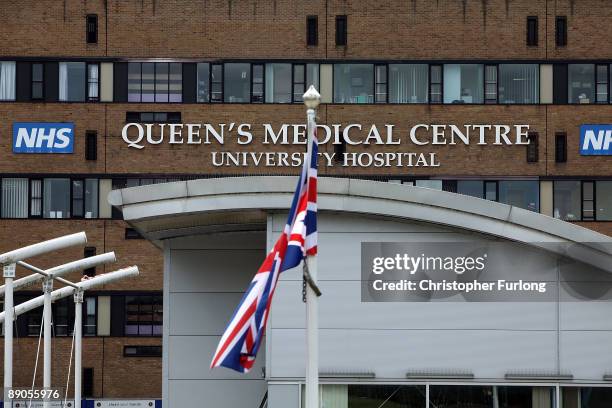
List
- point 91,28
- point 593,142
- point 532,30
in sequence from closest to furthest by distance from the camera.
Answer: point 593,142 < point 532,30 < point 91,28

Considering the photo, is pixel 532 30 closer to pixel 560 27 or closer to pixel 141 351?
pixel 560 27

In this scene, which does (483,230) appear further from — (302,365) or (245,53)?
(245,53)

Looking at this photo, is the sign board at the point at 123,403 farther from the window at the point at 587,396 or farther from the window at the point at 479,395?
the window at the point at 587,396

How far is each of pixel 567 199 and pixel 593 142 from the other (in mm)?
2529

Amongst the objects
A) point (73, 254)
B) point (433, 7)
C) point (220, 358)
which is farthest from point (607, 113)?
point (220, 358)

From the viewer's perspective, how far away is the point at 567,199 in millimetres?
66875

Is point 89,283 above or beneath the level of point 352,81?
beneath

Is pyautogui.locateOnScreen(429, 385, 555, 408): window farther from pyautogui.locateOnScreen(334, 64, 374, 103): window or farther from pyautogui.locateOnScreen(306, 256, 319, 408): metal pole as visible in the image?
pyautogui.locateOnScreen(334, 64, 374, 103): window

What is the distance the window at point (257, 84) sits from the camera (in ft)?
220

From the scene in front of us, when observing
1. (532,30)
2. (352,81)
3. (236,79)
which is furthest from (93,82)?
(532,30)

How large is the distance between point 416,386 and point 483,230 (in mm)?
2842

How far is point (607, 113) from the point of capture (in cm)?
6662

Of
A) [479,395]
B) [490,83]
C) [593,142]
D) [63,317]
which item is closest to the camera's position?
[479,395]

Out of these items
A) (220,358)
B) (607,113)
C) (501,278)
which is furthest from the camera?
(607,113)
